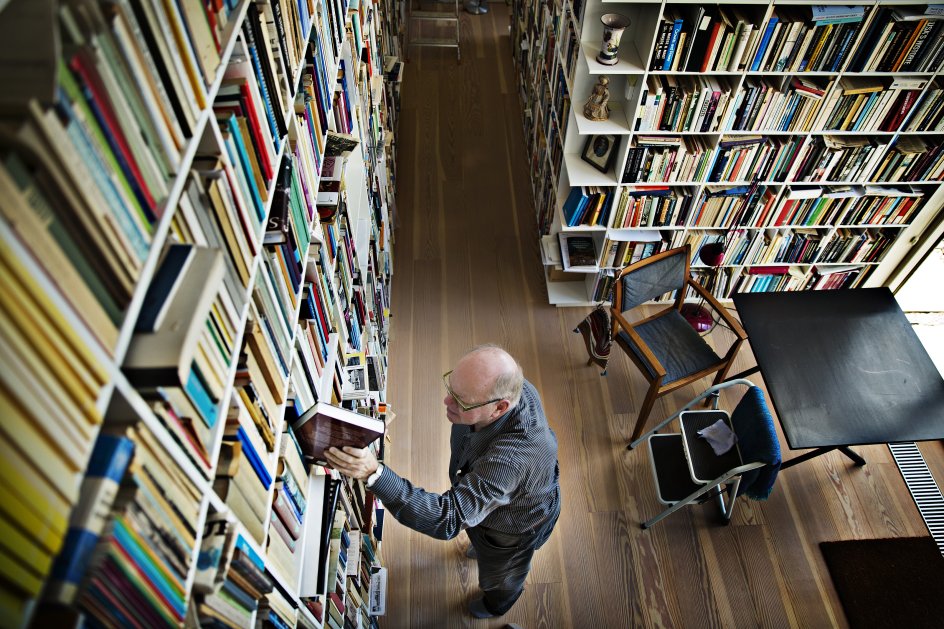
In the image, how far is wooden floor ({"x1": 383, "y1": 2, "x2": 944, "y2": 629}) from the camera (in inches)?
104

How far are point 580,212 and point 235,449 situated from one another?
104 inches

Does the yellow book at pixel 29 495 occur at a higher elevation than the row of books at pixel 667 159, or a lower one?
lower

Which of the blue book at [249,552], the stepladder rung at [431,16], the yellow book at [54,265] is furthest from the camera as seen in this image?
the stepladder rung at [431,16]

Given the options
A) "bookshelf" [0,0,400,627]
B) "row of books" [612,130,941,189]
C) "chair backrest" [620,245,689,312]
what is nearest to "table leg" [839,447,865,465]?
"chair backrest" [620,245,689,312]

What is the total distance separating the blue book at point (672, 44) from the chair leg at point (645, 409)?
1.52 metres

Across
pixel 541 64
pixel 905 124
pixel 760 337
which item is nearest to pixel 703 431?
pixel 760 337

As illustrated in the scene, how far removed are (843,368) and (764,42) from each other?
1.54 meters

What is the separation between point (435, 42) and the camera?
598 cm

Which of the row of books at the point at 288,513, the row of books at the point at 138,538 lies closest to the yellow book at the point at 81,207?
the row of books at the point at 138,538

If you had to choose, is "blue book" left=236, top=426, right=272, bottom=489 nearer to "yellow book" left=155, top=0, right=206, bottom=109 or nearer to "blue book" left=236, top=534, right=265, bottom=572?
"blue book" left=236, top=534, right=265, bottom=572

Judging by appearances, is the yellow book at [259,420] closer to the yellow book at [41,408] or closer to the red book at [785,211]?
the yellow book at [41,408]

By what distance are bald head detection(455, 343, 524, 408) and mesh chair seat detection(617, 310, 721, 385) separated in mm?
1335

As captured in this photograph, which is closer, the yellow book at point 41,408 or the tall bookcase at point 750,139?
the yellow book at point 41,408

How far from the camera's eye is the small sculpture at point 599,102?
2845 mm
